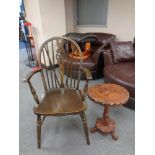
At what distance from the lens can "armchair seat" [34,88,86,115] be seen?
5.07 ft

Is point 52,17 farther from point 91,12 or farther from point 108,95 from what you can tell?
point 108,95

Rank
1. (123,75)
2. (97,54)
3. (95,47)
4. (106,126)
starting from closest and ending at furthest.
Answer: (106,126) < (123,75) < (97,54) < (95,47)

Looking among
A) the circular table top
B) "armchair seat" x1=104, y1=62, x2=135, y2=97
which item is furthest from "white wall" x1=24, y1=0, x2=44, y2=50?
the circular table top

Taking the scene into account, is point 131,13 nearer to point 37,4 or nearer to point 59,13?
point 59,13

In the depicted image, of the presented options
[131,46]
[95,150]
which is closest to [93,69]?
[131,46]

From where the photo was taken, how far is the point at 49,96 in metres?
1.80

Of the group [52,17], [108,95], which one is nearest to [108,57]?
[108,95]

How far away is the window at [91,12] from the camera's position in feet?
12.0

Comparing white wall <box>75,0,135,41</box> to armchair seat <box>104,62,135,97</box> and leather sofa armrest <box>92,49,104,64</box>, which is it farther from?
armchair seat <box>104,62,135,97</box>

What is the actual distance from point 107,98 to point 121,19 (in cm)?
245

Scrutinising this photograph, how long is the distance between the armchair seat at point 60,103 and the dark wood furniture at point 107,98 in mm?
169

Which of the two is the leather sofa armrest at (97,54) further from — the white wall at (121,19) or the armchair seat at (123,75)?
the white wall at (121,19)

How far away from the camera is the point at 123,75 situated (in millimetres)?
2340
